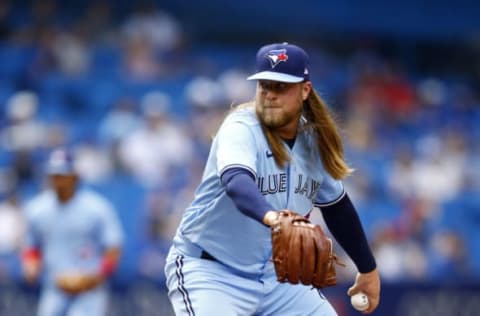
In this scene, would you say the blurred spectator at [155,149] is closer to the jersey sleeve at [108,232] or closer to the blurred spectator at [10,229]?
the blurred spectator at [10,229]

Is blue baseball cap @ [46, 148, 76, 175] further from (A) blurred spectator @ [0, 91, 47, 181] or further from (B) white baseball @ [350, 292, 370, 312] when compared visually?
(B) white baseball @ [350, 292, 370, 312]

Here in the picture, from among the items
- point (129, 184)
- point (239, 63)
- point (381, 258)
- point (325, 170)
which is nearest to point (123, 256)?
point (129, 184)

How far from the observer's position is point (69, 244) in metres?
9.13

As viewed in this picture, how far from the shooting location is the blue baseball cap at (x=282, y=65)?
16.6 ft

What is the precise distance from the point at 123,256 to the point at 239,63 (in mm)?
3953

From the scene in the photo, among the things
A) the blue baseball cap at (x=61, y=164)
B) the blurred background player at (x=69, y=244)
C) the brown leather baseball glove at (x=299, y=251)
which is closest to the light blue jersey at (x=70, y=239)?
the blurred background player at (x=69, y=244)

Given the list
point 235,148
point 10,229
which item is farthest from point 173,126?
point 235,148

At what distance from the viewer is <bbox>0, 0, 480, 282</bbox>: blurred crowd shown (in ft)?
39.3

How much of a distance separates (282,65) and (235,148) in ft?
1.50

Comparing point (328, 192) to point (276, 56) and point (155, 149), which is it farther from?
point (155, 149)

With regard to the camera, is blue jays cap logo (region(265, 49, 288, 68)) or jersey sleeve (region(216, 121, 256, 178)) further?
blue jays cap logo (region(265, 49, 288, 68))

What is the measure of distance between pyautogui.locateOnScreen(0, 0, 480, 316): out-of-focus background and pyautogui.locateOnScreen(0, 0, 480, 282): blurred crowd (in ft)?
0.07

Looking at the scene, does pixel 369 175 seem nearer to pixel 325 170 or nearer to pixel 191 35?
pixel 191 35

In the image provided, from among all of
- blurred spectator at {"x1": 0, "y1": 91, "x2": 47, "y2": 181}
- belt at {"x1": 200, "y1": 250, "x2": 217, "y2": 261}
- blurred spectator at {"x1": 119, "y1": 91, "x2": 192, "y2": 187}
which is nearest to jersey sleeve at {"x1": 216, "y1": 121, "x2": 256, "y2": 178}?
belt at {"x1": 200, "y1": 250, "x2": 217, "y2": 261}
